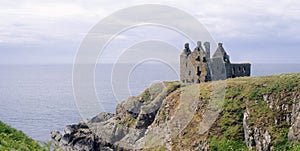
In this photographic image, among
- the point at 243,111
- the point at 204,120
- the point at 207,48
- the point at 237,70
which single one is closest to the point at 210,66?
the point at 207,48

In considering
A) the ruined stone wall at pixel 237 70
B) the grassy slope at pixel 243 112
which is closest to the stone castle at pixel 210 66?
the ruined stone wall at pixel 237 70

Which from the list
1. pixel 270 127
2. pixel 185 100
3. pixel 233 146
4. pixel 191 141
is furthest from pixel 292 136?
pixel 185 100

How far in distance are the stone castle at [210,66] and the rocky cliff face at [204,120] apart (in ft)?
9.87

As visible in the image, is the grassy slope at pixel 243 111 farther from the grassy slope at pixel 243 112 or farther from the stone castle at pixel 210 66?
the stone castle at pixel 210 66

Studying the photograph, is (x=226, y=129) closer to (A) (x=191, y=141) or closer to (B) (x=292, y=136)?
(A) (x=191, y=141)

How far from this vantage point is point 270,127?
1953 inches

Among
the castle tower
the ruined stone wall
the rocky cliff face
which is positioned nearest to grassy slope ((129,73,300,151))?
the rocky cliff face

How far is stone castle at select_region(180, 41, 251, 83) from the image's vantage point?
69812 mm

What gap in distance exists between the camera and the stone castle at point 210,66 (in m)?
69.8

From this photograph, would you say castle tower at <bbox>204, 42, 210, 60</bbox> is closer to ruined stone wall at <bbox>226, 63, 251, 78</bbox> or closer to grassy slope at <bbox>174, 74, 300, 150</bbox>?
ruined stone wall at <bbox>226, 63, 251, 78</bbox>

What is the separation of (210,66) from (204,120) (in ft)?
50.3

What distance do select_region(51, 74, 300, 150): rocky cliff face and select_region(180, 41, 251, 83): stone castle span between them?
9.87 ft

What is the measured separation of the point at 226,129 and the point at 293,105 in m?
9.19

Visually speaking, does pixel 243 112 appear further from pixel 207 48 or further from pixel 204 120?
pixel 207 48
